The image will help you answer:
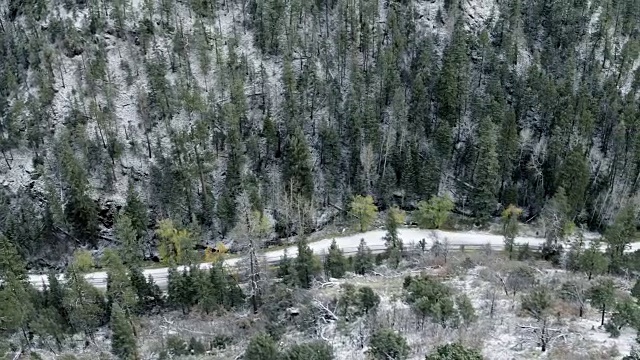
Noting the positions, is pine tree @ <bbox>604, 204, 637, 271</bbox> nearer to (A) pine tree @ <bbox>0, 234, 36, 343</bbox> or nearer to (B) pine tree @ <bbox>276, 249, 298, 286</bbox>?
(B) pine tree @ <bbox>276, 249, 298, 286</bbox>

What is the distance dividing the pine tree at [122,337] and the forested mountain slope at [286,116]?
104 ft

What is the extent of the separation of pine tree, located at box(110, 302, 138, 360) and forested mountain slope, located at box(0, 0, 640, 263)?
3157 centimetres

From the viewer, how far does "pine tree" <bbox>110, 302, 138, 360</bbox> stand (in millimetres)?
62562

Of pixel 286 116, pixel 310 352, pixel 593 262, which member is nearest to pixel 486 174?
pixel 593 262

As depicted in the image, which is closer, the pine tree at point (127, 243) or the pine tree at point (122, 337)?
the pine tree at point (122, 337)

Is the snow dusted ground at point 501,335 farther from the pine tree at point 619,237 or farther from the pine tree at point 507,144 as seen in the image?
the pine tree at point 507,144

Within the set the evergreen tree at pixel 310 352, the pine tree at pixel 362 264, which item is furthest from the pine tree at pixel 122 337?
the pine tree at pixel 362 264

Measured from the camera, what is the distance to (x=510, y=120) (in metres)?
103

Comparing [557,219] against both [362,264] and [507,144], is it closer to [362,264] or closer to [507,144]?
[507,144]

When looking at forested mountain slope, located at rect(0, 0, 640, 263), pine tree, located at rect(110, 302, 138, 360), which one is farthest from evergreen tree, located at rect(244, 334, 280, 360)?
forested mountain slope, located at rect(0, 0, 640, 263)

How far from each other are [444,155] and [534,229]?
66.1 feet

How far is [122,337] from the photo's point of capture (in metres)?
62.8

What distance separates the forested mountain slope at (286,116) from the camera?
101562mm

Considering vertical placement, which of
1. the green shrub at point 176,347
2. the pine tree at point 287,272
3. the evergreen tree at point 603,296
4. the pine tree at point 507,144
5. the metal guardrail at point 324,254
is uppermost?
the pine tree at point 507,144
